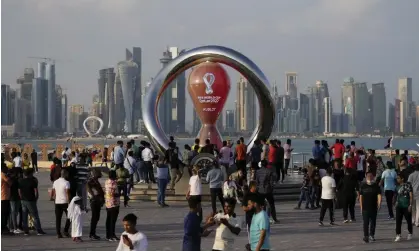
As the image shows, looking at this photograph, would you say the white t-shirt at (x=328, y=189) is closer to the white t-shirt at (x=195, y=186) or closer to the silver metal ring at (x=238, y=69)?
the white t-shirt at (x=195, y=186)

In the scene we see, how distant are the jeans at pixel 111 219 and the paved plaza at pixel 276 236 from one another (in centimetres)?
21

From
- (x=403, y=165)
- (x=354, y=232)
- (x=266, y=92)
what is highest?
(x=266, y=92)

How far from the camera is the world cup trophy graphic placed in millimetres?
28094

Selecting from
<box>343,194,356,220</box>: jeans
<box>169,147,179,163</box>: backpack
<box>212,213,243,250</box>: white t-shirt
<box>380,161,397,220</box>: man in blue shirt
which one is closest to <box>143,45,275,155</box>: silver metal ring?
<box>169,147,179,163</box>: backpack

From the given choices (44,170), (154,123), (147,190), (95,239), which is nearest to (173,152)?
(147,190)

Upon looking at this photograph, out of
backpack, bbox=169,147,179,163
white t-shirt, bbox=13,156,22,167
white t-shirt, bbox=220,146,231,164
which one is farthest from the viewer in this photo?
white t-shirt, bbox=13,156,22,167

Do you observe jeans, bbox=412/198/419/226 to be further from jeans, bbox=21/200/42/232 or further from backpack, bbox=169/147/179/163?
jeans, bbox=21/200/42/232

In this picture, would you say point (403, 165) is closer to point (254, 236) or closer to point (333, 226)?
point (333, 226)

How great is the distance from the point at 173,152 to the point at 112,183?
24.6 feet

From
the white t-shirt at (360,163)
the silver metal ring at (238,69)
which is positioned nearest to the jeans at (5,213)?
the white t-shirt at (360,163)

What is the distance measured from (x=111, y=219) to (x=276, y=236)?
275 centimetres

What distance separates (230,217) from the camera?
9.28 meters

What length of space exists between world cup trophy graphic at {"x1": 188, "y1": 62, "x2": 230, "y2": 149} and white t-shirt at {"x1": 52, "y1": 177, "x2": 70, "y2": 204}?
45.3 feet

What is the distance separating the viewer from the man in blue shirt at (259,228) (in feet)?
29.7
